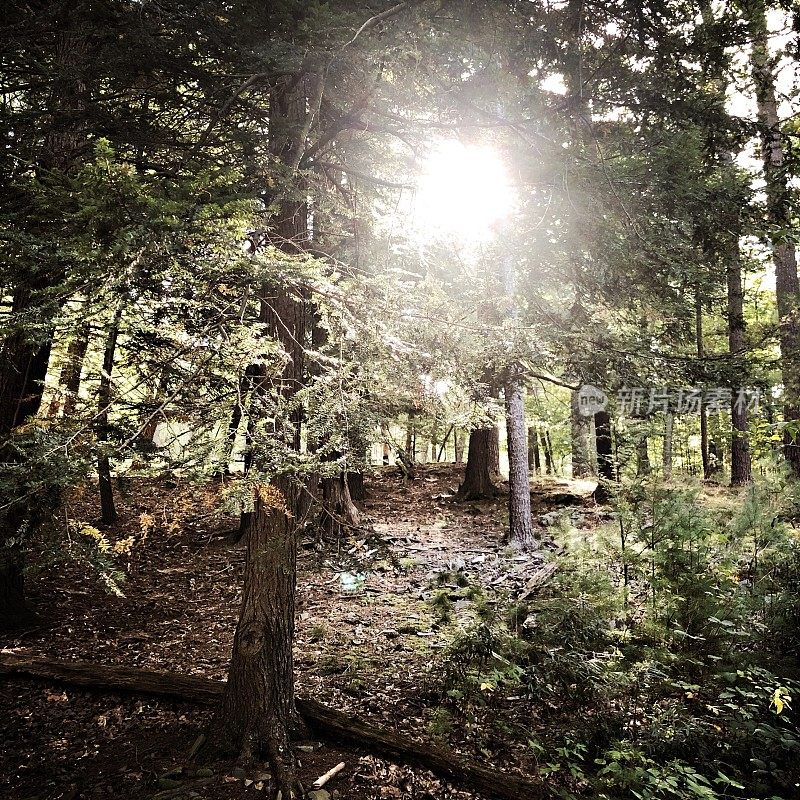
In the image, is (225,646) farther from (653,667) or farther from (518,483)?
(518,483)

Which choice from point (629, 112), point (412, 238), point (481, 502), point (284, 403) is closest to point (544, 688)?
point (284, 403)

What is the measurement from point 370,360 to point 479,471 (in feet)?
35.8

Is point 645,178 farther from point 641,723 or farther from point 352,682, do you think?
point 352,682

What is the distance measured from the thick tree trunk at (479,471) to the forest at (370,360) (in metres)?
6.96

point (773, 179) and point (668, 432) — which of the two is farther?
point (668, 432)

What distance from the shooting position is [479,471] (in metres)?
14.7

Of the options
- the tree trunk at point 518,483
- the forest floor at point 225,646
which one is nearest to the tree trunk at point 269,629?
the forest floor at point 225,646

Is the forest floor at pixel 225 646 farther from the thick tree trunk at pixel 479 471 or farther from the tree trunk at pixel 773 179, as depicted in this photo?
the tree trunk at pixel 773 179

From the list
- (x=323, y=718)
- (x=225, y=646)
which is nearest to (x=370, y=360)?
(x=323, y=718)

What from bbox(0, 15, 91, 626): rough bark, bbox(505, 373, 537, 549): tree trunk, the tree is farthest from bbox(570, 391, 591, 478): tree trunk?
bbox(0, 15, 91, 626): rough bark

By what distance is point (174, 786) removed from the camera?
415cm

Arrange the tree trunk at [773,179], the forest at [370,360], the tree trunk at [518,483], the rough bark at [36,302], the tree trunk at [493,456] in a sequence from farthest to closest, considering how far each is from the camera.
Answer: the tree trunk at [493,456] < the tree trunk at [518,483] < the tree trunk at [773,179] < the forest at [370,360] < the rough bark at [36,302]

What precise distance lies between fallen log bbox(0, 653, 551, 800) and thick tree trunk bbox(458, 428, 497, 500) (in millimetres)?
9863

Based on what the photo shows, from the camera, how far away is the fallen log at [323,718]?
4328 millimetres
